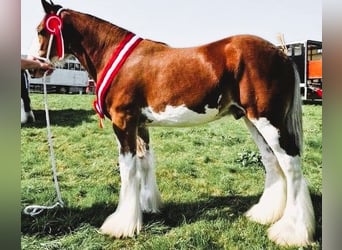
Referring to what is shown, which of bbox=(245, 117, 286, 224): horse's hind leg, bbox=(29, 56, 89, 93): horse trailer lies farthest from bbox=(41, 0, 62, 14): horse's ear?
bbox=(245, 117, 286, 224): horse's hind leg

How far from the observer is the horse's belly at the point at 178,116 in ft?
6.46

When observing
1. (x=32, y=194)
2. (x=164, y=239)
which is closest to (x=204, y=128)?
(x=164, y=239)

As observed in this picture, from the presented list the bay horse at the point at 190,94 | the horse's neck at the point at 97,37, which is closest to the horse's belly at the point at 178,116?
the bay horse at the point at 190,94

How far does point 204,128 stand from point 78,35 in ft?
2.94

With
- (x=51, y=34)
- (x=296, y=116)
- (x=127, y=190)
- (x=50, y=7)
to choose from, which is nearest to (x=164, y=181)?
(x=127, y=190)

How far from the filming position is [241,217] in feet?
6.81

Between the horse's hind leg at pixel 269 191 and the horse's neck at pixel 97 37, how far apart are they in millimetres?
840

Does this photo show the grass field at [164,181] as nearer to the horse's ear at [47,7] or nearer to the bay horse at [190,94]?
the bay horse at [190,94]

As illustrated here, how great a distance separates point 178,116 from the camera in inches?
77.8

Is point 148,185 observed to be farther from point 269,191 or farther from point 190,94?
point 269,191

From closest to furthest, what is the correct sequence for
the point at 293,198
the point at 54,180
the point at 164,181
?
the point at 293,198
the point at 54,180
the point at 164,181

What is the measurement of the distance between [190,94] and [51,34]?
2.65ft

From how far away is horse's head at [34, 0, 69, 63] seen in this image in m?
1.99
